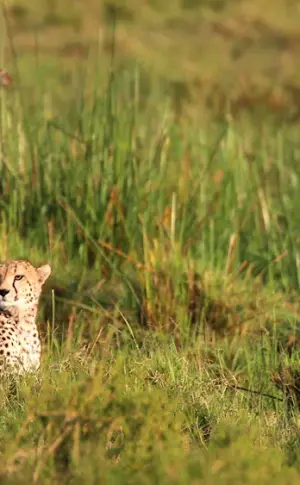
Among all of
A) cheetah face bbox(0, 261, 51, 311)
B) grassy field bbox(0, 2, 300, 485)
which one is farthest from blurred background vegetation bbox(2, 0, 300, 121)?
cheetah face bbox(0, 261, 51, 311)

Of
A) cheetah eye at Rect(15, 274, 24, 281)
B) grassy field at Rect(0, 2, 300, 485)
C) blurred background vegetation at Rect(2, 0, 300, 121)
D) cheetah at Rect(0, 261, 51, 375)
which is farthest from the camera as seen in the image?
blurred background vegetation at Rect(2, 0, 300, 121)

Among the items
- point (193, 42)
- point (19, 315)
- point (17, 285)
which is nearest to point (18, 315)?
point (19, 315)

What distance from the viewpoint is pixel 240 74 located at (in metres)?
14.2

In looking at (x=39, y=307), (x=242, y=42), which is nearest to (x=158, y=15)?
(x=242, y=42)

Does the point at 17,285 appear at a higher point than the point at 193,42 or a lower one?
higher

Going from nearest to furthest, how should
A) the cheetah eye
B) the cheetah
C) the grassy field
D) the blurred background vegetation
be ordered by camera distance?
the grassy field < the cheetah < the cheetah eye < the blurred background vegetation

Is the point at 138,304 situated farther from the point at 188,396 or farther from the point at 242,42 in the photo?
the point at 242,42

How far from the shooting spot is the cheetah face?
4508 mm

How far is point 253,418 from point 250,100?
9.39 m

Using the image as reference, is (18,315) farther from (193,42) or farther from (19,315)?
(193,42)

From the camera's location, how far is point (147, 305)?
5250 millimetres

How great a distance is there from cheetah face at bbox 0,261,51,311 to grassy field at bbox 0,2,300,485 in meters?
0.12

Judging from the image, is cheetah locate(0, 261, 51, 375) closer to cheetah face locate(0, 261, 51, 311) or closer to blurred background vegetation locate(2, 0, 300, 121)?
cheetah face locate(0, 261, 51, 311)

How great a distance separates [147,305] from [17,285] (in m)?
0.86
